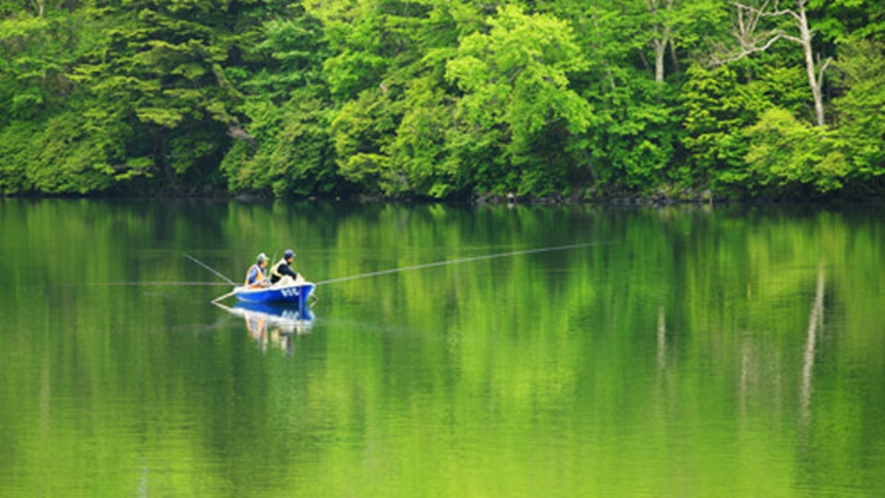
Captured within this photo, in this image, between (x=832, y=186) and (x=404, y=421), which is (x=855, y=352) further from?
(x=832, y=186)

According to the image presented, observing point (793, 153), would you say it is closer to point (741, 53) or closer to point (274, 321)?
point (741, 53)

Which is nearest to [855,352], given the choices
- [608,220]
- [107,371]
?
[107,371]

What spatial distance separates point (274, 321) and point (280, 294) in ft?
4.60

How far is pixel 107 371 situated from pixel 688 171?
1587 inches

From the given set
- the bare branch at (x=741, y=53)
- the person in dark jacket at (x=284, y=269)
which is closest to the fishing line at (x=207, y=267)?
the person in dark jacket at (x=284, y=269)

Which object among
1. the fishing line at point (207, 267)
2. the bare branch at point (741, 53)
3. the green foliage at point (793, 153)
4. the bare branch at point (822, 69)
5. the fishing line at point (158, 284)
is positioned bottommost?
the fishing line at point (158, 284)

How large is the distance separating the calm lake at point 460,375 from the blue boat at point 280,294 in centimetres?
37

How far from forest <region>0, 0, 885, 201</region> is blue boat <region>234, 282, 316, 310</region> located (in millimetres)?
28345

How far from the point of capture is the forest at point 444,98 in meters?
53.0

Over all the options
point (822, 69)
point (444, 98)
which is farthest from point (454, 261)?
point (444, 98)

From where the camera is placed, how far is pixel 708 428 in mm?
14789

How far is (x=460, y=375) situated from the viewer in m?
18.0

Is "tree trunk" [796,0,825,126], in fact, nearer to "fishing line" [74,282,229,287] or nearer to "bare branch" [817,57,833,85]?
"bare branch" [817,57,833,85]

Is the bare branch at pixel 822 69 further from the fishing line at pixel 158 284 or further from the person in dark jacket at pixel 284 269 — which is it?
the person in dark jacket at pixel 284 269
